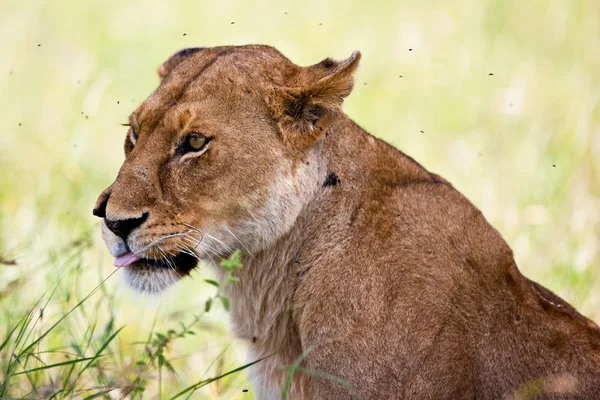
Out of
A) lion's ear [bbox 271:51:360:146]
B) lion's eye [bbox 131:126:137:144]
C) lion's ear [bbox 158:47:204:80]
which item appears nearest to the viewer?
lion's ear [bbox 271:51:360:146]

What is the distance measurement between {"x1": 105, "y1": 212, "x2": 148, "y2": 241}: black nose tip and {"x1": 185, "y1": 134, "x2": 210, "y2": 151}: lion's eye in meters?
0.32

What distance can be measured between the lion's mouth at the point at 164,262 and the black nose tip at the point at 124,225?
4.3 inches

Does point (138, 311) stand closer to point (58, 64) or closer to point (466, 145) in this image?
point (466, 145)

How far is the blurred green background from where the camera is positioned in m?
5.20

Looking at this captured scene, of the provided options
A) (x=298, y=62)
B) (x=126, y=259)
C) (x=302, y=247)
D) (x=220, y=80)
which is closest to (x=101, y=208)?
(x=126, y=259)

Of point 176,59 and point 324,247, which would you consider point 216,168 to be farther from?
point 176,59

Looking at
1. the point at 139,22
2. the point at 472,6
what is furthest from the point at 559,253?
the point at 139,22

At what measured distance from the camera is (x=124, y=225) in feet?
11.8

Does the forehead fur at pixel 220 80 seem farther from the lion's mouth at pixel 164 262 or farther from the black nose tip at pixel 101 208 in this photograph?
the lion's mouth at pixel 164 262

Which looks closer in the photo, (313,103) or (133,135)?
(313,103)

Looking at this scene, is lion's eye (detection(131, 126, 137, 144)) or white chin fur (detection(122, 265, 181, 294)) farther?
lion's eye (detection(131, 126, 137, 144))

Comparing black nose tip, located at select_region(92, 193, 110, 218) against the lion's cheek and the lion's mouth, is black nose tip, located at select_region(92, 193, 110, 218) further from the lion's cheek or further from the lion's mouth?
the lion's mouth

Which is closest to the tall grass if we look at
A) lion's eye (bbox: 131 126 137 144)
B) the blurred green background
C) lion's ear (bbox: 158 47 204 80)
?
Answer: the blurred green background

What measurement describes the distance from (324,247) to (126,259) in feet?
2.46
